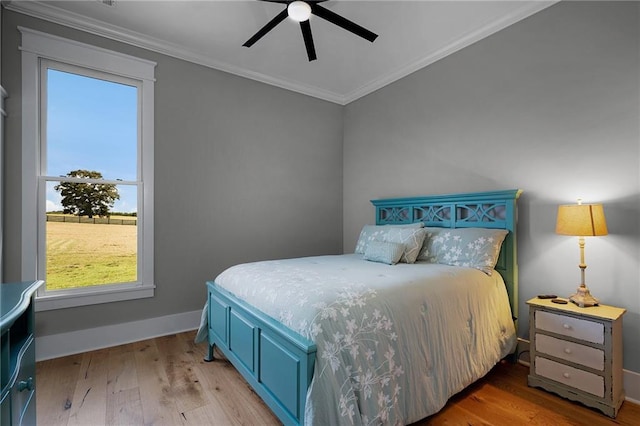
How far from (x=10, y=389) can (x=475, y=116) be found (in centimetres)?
361

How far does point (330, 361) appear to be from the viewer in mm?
1435

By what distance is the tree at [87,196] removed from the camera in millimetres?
2828

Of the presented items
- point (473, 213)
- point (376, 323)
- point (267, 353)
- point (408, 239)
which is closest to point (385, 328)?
point (376, 323)

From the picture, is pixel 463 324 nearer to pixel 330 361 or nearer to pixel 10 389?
pixel 330 361

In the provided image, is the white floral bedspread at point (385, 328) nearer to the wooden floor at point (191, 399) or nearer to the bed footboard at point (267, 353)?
the bed footboard at point (267, 353)

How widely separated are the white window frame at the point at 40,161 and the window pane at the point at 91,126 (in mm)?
87

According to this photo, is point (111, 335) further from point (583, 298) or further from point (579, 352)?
point (583, 298)

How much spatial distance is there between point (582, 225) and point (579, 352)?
830 mm

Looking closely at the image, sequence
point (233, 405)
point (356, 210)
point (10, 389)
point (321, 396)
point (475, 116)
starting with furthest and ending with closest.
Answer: point (356, 210), point (475, 116), point (233, 405), point (321, 396), point (10, 389)

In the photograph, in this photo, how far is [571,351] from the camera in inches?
80.1

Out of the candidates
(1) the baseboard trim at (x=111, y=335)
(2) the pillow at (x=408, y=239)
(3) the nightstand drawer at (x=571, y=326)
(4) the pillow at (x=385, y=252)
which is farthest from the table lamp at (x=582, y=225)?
(1) the baseboard trim at (x=111, y=335)

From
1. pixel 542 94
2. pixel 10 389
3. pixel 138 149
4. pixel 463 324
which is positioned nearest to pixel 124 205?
pixel 138 149

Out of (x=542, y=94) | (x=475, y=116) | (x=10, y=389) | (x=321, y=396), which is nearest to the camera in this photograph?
(x=10, y=389)

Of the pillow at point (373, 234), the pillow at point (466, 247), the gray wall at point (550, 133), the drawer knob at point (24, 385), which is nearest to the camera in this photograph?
the drawer knob at point (24, 385)
